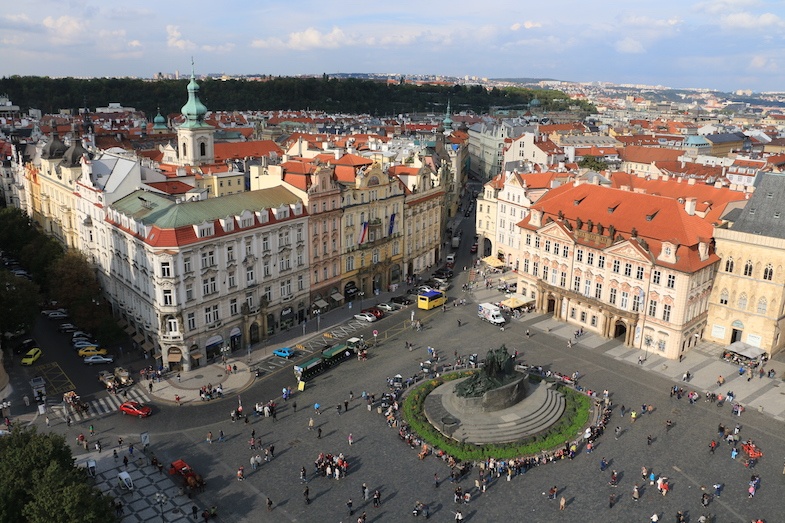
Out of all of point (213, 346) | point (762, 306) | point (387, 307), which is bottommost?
point (387, 307)

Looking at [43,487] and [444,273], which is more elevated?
[43,487]

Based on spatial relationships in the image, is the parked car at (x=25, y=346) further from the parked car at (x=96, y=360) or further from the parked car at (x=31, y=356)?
the parked car at (x=96, y=360)

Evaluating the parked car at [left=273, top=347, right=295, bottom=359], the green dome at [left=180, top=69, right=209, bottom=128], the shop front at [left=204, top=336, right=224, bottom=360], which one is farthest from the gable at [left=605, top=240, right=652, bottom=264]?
the green dome at [left=180, top=69, right=209, bottom=128]

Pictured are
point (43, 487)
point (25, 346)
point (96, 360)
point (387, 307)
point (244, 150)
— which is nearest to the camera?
point (43, 487)

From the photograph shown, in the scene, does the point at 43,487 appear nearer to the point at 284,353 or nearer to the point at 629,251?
the point at 284,353

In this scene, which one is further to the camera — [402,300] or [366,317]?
[402,300]

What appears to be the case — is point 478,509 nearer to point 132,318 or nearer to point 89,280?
point 132,318

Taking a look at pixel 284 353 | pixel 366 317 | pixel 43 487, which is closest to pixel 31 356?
pixel 284 353
